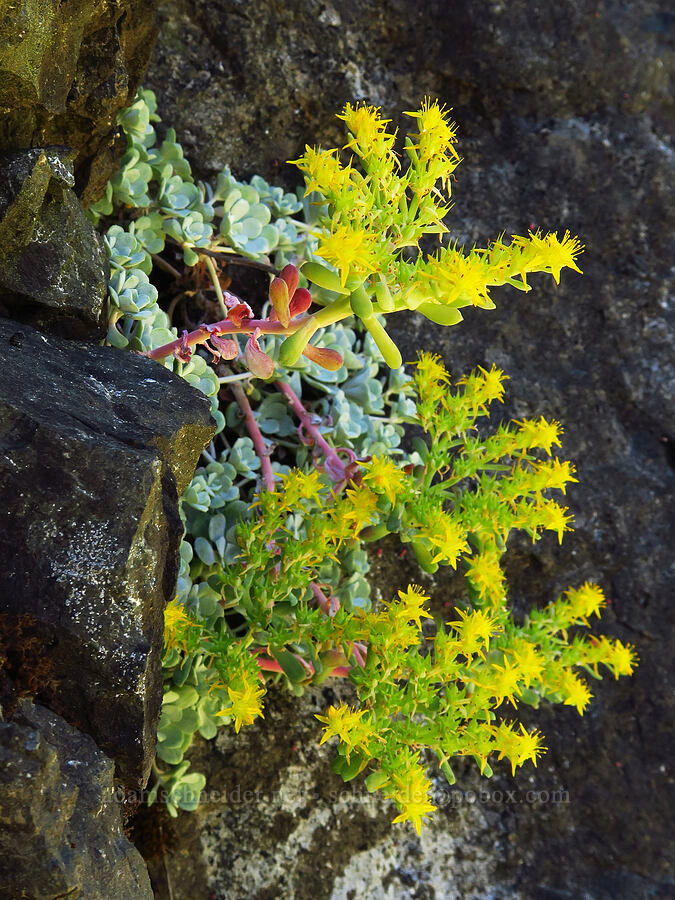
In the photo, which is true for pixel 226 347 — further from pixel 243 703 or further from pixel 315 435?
pixel 243 703

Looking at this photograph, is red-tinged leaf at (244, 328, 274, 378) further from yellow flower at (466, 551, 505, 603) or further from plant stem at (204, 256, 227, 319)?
yellow flower at (466, 551, 505, 603)

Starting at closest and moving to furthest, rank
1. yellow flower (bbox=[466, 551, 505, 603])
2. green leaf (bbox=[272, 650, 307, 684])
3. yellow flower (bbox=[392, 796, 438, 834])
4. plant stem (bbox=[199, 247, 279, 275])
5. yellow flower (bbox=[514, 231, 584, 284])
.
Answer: yellow flower (bbox=[514, 231, 584, 284]), yellow flower (bbox=[392, 796, 438, 834]), green leaf (bbox=[272, 650, 307, 684]), yellow flower (bbox=[466, 551, 505, 603]), plant stem (bbox=[199, 247, 279, 275])

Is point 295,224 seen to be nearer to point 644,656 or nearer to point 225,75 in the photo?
point 225,75

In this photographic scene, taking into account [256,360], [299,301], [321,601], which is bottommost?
[321,601]

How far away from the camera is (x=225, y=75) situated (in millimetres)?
→ 2697

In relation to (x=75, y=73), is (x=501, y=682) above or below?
below

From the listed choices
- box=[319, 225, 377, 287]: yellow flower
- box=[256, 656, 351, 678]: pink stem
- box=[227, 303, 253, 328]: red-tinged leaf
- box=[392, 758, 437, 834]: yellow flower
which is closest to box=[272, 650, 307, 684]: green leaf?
box=[256, 656, 351, 678]: pink stem

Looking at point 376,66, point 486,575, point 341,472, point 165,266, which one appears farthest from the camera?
point 376,66

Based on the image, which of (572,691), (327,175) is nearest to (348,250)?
(327,175)

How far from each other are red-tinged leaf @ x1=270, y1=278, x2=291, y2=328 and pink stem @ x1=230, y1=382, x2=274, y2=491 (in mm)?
567

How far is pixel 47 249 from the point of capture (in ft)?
6.15

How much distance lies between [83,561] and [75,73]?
3.56ft

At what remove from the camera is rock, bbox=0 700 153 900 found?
131 cm

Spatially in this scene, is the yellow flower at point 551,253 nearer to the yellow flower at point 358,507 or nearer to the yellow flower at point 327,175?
the yellow flower at point 327,175
